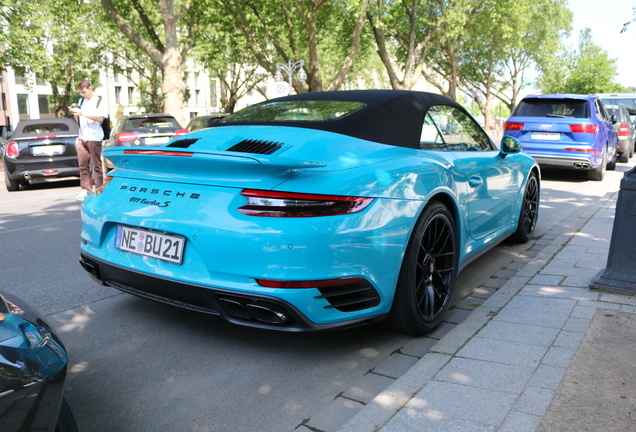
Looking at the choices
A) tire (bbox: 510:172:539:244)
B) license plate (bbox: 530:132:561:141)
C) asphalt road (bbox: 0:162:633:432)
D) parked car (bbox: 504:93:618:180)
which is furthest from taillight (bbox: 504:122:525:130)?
asphalt road (bbox: 0:162:633:432)

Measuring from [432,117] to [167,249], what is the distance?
208 centimetres

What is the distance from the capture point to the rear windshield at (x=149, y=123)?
1213cm

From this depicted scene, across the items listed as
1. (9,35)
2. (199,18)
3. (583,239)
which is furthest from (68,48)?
(583,239)

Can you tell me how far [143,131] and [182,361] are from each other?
9.48 meters

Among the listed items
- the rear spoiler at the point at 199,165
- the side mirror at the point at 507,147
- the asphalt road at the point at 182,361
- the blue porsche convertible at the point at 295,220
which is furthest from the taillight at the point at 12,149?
the side mirror at the point at 507,147

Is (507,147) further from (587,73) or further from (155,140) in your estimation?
(587,73)

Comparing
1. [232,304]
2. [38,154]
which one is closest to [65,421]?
[232,304]

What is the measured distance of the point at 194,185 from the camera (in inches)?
125

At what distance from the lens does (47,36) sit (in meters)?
31.6

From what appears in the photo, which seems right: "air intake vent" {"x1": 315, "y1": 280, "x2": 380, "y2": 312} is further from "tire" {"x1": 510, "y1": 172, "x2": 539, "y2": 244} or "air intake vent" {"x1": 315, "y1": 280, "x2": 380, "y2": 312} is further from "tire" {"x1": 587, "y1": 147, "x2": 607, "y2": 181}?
"tire" {"x1": 587, "y1": 147, "x2": 607, "y2": 181}

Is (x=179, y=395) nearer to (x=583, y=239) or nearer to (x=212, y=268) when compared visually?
(x=212, y=268)

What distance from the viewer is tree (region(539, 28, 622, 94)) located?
6334 centimetres

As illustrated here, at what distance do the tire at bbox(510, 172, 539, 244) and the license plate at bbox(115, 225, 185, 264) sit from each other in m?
3.89

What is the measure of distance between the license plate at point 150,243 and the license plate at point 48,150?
9.86 meters
